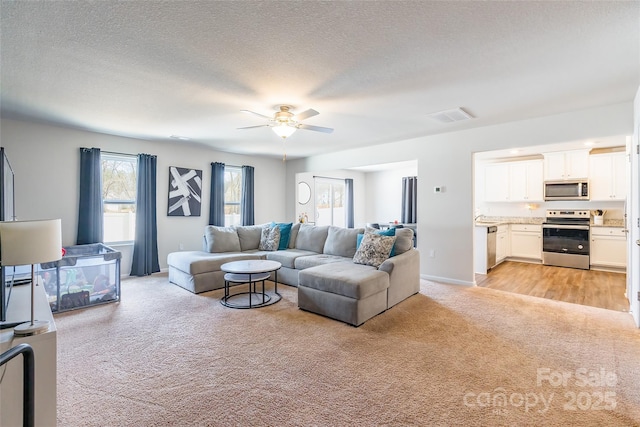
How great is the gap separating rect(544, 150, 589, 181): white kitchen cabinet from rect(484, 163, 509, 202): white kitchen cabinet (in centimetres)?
75

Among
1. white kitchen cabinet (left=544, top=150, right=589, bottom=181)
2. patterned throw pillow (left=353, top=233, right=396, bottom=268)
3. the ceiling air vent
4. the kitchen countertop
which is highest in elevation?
the ceiling air vent

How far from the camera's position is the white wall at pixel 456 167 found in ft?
12.9

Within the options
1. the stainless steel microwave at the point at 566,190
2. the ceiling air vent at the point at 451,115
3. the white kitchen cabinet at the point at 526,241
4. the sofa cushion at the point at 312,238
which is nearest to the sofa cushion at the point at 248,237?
the sofa cushion at the point at 312,238

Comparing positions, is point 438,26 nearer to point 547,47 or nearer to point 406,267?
point 547,47

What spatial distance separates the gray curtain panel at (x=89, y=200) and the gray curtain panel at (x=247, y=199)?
2685 millimetres

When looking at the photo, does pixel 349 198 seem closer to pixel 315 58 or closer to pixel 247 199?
pixel 247 199

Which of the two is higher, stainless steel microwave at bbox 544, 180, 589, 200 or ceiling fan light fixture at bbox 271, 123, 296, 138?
ceiling fan light fixture at bbox 271, 123, 296, 138

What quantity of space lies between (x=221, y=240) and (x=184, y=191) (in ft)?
5.02

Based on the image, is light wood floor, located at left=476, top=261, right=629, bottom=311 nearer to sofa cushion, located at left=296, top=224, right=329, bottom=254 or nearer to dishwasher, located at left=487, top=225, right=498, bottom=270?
dishwasher, located at left=487, top=225, right=498, bottom=270

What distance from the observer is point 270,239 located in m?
5.42

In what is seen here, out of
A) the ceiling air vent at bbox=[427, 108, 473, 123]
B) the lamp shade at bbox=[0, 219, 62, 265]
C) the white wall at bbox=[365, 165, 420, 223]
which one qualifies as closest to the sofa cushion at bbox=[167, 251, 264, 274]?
the lamp shade at bbox=[0, 219, 62, 265]

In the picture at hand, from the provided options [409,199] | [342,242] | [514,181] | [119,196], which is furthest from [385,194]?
[119,196]

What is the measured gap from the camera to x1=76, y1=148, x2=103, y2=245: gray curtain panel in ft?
15.5

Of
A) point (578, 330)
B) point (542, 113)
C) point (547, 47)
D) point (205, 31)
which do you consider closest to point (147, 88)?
point (205, 31)
